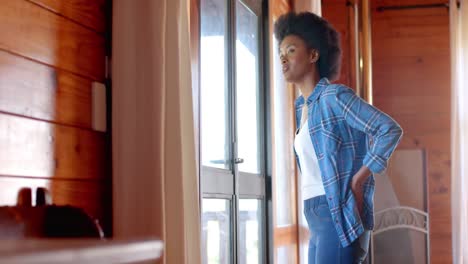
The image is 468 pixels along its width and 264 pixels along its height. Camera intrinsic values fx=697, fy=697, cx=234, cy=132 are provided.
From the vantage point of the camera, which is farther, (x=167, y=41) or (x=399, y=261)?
(x=399, y=261)

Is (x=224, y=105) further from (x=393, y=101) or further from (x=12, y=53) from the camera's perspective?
(x=393, y=101)

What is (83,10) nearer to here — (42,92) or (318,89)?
(42,92)

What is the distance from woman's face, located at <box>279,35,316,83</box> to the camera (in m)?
2.76

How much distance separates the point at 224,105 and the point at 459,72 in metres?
2.00

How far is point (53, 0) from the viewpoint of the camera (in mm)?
1406

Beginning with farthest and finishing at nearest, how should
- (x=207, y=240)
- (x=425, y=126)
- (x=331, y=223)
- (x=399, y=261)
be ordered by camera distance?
(x=425, y=126), (x=399, y=261), (x=331, y=223), (x=207, y=240)

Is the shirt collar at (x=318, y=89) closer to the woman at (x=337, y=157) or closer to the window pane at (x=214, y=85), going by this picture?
the woman at (x=337, y=157)

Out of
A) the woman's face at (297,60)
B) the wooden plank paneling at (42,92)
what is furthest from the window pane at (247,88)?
the wooden plank paneling at (42,92)

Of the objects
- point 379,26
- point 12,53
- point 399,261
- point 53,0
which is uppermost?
point 379,26

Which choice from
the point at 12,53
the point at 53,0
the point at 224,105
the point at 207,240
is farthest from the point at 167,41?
the point at 224,105

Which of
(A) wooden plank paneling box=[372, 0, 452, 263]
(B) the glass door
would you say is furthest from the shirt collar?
(A) wooden plank paneling box=[372, 0, 452, 263]

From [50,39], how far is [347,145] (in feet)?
4.88

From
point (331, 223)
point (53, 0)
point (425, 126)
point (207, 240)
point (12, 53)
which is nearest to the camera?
point (12, 53)

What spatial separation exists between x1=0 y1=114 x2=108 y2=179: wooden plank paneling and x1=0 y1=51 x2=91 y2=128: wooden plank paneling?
19mm
